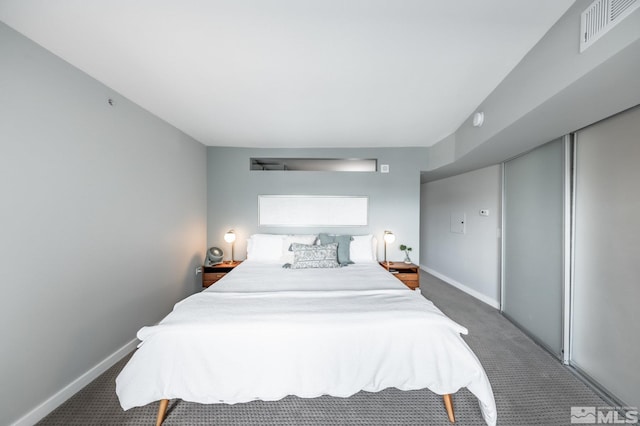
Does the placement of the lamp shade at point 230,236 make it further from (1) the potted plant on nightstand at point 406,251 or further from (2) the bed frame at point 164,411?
(1) the potted plant on nightstand at point 406,251

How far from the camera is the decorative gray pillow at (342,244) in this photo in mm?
2806

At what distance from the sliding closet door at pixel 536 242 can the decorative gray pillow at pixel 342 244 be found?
2.02 m

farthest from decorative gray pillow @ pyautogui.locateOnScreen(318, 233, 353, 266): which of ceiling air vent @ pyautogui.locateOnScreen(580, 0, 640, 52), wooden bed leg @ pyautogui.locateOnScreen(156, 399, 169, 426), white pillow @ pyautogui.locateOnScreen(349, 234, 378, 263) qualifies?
ceiling air vent @ pyautogui.locateOnScreen(580, 0, 640, 52)

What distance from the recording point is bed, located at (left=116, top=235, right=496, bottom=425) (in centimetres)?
128

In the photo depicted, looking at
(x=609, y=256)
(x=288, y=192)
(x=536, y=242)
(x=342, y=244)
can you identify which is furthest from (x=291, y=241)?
(x=609, y=256)

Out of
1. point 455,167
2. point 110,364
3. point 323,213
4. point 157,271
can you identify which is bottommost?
point 110,364

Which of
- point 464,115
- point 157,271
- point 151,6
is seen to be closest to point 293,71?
point 151,6

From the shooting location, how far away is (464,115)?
7.73ft

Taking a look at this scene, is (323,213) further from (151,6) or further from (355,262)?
(151,6)

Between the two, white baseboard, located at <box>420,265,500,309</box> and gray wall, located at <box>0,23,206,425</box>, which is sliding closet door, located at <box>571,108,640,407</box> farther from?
gray wall, located at <box>0,23,206,425</box>

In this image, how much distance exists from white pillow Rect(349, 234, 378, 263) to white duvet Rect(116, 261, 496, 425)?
4.85 feet

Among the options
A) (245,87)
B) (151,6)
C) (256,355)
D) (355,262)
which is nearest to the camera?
(151,6)

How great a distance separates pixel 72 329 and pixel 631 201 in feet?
13.6

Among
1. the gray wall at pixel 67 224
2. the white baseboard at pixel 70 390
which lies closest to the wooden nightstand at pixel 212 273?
the gray wall at pixel 67 224
